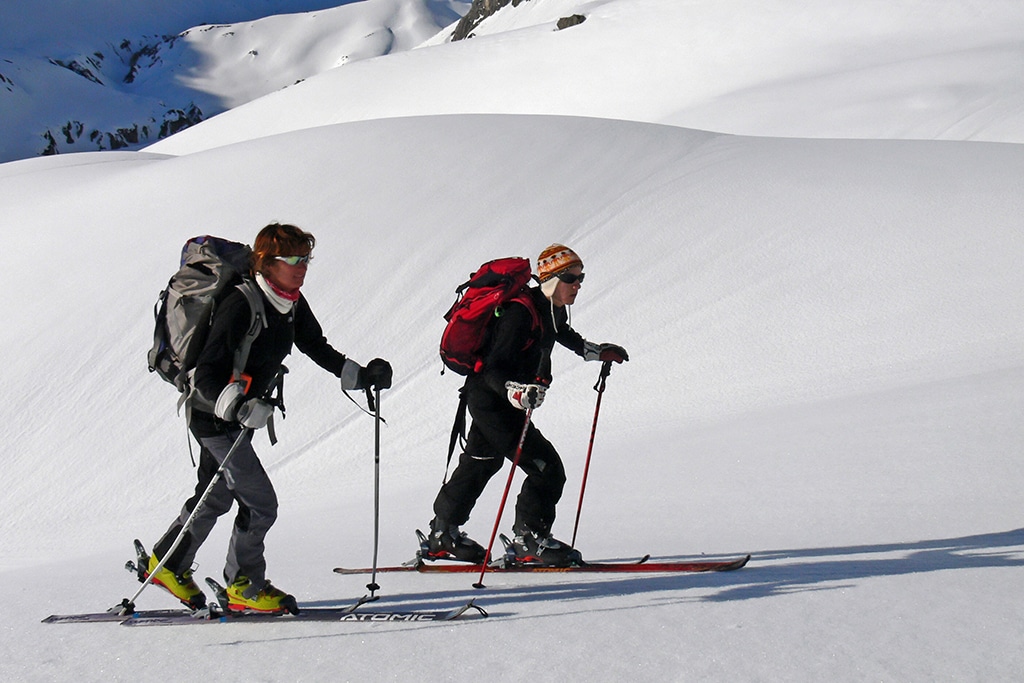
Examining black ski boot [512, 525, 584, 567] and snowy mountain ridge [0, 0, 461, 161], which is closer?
black ski boot [512, 525, 584, 567]

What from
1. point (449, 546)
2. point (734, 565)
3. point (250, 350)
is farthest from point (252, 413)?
point (734, 565)

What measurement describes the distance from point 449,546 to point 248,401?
137 centimetres

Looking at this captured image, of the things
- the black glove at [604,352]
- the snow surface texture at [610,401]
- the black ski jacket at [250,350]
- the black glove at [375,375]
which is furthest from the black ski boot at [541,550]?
the black ski jacket at [250,350]

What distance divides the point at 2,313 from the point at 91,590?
5.83m

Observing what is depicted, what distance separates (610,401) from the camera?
712 cm

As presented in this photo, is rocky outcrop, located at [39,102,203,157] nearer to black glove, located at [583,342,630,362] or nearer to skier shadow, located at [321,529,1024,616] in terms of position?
black glove, located at [583,342,630,362]

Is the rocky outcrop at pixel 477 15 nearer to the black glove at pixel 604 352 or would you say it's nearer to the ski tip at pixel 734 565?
the black glove at pixel 604 352

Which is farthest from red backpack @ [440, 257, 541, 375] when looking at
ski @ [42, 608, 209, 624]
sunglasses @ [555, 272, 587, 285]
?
ski @ [42, 608, 209, 624]

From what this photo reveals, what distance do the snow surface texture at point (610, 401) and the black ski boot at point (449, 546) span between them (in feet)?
0.66

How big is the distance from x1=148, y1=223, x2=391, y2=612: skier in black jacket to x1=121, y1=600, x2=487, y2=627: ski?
0.14 ft

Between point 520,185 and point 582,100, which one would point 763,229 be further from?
point 582,100

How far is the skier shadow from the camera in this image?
317cm

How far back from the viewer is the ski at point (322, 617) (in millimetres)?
3066

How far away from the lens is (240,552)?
10.6ft
